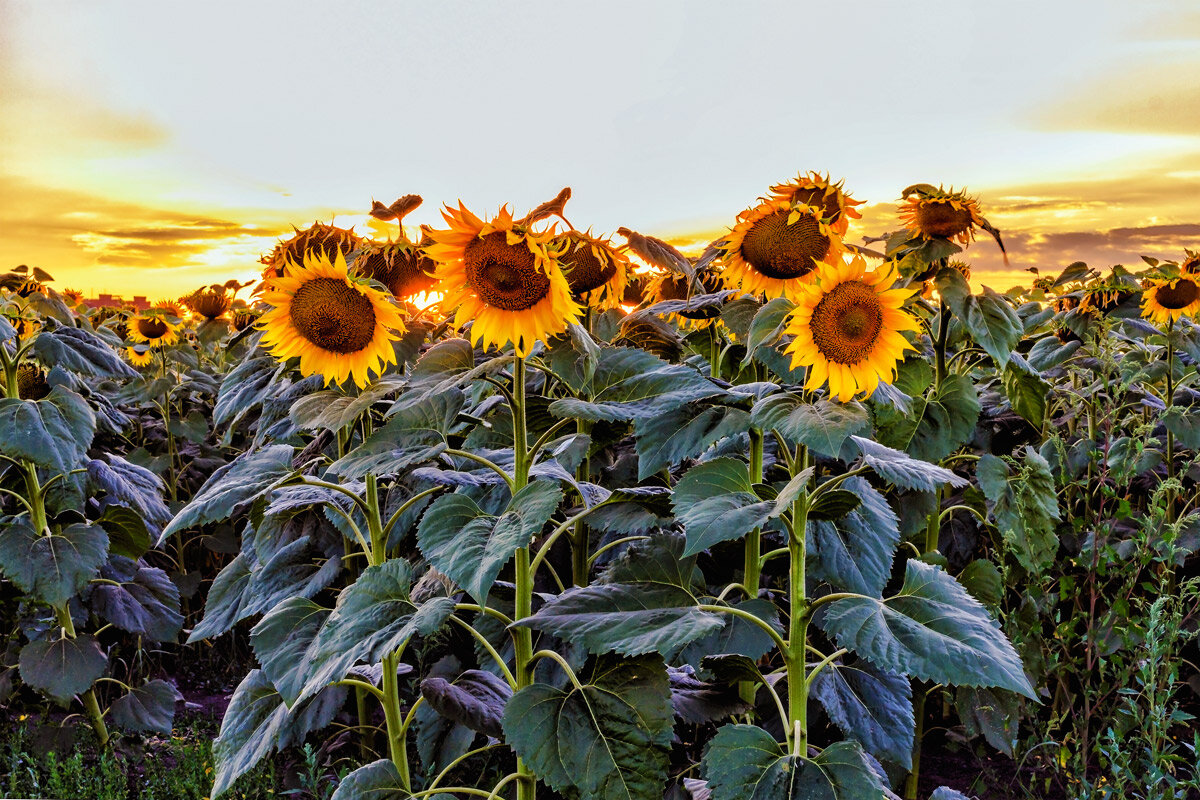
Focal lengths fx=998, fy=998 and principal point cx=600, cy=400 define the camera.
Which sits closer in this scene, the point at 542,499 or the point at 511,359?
the point at 542,499

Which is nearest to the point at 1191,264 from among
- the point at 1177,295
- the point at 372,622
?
the point at 1177,295

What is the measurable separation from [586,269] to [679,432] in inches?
14.8

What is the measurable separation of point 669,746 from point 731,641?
25 centimetres

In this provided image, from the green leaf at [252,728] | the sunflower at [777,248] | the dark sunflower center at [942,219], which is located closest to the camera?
the green leaf at [252,728]

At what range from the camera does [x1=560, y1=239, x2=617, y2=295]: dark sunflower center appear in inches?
72.2

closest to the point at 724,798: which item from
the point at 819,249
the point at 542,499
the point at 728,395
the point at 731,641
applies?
the point at 731,641

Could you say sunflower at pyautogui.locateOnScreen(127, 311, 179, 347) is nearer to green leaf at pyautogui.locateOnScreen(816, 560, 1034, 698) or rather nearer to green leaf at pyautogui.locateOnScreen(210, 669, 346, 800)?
green leaf at pyautogui.locateOnScreen(210, 669, 346, 800)

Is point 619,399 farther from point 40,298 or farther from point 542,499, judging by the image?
point 40,298

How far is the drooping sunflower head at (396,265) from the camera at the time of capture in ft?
6.14

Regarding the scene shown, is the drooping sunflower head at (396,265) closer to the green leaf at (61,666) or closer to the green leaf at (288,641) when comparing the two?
the green leaf at (288,641)

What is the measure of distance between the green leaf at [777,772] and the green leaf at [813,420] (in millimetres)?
458

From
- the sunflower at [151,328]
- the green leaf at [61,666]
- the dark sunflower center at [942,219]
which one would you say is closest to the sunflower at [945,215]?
the dark sunflower center at [942,219]

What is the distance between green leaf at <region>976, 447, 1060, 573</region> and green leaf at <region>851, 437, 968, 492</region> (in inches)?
37.6

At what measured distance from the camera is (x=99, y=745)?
3.37 m
